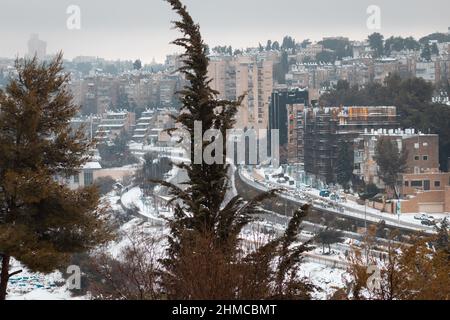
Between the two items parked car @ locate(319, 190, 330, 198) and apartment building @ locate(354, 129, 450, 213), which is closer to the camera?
apartment building @ locate(354, 129, 450, 213)

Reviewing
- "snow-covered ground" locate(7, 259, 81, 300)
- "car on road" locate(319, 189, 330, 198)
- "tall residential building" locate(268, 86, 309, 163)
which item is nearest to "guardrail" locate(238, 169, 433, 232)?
"car on road" locate(319, 189, 330, 198)

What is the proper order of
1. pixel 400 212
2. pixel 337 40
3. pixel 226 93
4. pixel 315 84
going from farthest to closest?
pixel 337 40, pixel 315 84, pixel 226 93, pixel 400 212

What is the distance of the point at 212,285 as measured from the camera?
424 centimetres

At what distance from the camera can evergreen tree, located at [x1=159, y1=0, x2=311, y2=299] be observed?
15.1ft

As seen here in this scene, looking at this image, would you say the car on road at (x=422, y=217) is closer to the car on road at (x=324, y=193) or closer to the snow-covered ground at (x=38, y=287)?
the car on road at (x=324, y=193)

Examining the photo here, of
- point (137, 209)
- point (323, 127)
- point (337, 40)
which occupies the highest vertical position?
point (337, 40)

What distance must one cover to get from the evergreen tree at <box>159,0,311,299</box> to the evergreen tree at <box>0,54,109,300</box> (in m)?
0.58

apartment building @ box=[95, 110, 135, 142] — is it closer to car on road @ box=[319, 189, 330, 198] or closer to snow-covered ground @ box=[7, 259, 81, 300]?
car on road @ box=[319, 189, 330, 198]

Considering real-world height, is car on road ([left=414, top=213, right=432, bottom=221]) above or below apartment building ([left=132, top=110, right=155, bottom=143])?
below

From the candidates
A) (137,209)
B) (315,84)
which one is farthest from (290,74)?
(137,209)

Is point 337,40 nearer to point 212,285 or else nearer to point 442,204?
point 442,204

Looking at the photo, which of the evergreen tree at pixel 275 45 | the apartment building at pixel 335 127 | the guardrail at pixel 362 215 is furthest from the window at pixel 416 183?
the evergreen tree at pixel 275 45

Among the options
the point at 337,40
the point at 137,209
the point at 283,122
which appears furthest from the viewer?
the point at 337,40
